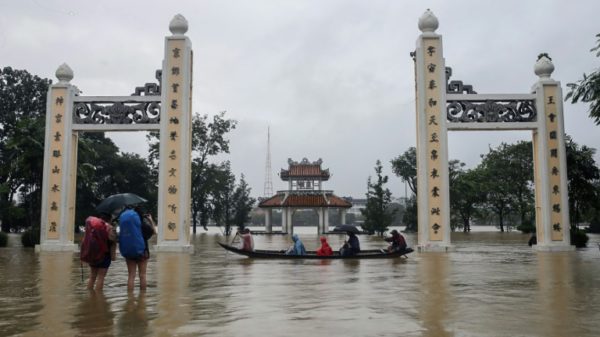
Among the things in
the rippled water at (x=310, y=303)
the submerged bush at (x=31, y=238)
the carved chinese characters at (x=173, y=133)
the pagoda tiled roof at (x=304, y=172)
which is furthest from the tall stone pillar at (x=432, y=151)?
the pagoda tiled roof at (x=304, y=172)

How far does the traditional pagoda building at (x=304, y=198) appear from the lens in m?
43.5

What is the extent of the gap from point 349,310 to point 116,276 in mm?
5634

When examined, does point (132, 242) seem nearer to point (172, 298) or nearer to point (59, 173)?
point (172, 298)

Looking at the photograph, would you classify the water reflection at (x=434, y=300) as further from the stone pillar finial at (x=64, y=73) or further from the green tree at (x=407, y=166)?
the green tree at (x=407, y=166)

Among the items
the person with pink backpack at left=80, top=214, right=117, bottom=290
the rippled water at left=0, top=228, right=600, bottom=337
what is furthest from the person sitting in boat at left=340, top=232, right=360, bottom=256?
the person with pink backpack at left=80, top=214, right=117, bottom=290

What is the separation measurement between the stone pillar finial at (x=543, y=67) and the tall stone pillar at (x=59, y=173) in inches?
638

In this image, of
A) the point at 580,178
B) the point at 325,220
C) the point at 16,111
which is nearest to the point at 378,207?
the point at 325,220

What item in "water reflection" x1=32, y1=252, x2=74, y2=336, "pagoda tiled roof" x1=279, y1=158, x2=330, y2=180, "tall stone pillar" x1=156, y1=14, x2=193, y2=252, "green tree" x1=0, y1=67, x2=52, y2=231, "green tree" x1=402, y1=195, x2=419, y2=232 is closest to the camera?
"water reflection" x1=32, y1=252, x2=74, y2=336

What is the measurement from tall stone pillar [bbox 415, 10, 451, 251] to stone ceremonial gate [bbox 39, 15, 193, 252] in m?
7.83

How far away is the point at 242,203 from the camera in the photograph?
44.4m

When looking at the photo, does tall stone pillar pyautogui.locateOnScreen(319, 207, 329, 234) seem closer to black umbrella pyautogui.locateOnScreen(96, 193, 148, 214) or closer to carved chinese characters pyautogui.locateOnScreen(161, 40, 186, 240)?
carved chinese characters pyautogui.locateOnScreen(161, 40, 186, 240)

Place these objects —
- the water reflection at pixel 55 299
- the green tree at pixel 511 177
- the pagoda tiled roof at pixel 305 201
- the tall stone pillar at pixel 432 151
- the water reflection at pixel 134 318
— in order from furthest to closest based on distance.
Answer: the pagoda tiled roof at pixel 305 201 < the green tree at pixel 511 177 < the tall stone pillar at pixel 432 151 < the water reflection at pixel 55 299 < the water reflection at pixel 134 318

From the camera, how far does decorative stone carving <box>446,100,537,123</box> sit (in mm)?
18672

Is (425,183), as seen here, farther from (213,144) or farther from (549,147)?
(213,144)
